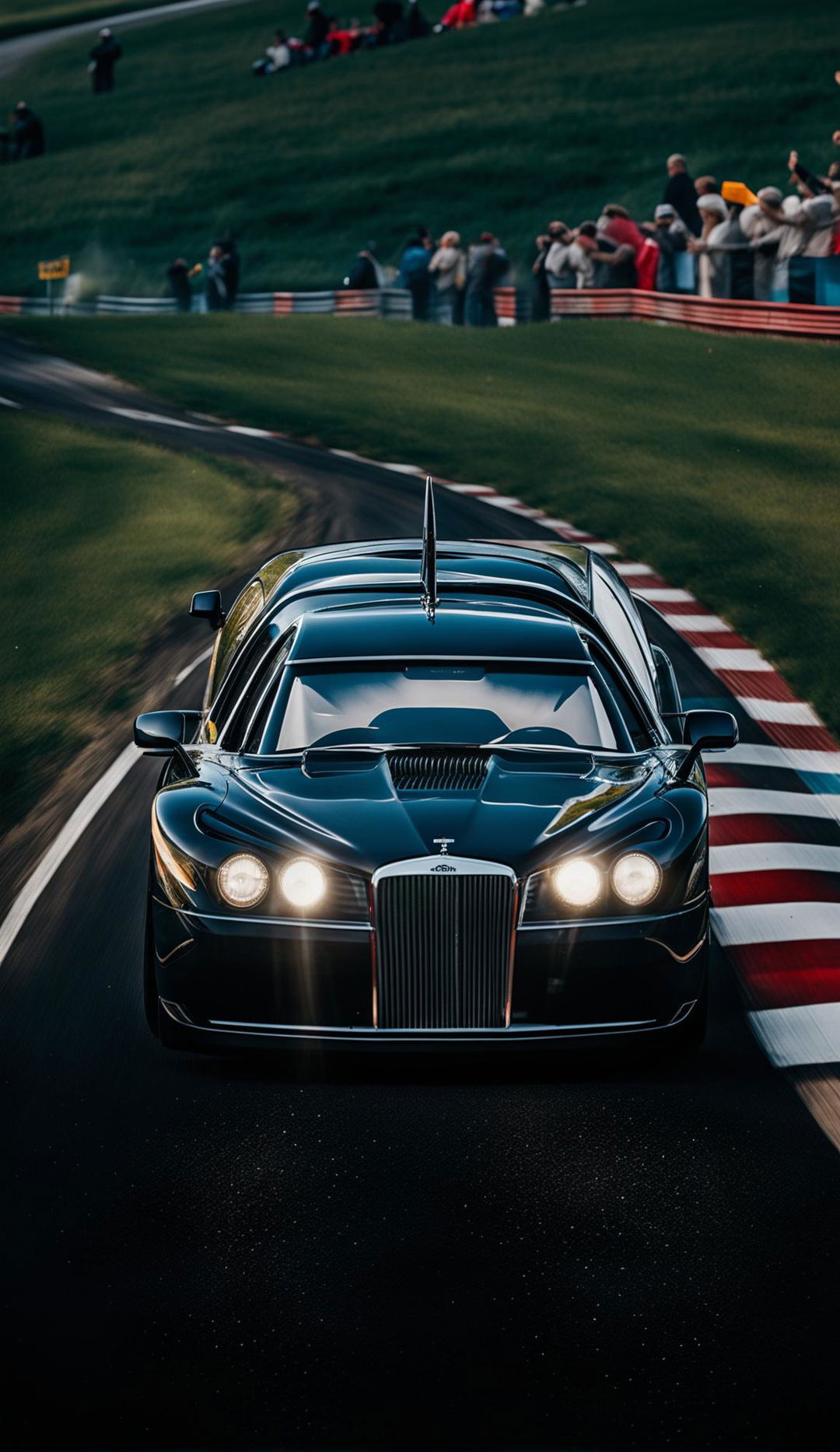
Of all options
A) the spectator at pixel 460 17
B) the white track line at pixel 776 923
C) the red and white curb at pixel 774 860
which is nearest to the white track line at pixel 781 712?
the red and white curb at pixel 774 860

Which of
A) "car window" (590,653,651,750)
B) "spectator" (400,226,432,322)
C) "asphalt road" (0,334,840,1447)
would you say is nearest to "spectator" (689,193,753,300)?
"spectator" (400,226,432,322)

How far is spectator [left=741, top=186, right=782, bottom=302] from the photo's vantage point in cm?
2742

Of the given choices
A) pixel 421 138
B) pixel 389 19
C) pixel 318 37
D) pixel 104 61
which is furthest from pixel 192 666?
pixel 104 61

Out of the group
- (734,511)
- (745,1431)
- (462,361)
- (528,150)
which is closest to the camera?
(745,1431)

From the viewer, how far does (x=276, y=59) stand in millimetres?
68625

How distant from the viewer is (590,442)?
23.5 metres

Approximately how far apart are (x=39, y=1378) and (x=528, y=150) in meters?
53.1

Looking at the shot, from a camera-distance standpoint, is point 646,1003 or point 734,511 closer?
point 646,1003

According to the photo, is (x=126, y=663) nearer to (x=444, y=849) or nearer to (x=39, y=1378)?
(x=444, y=849)

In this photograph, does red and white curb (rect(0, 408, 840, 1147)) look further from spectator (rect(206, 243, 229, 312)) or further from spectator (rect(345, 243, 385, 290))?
spectator (rect(206, 243, 229, 312))

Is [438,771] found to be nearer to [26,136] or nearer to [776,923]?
[776,923]

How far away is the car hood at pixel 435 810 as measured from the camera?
6.18 metres

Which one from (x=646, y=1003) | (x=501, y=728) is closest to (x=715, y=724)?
(x=501, y=728)

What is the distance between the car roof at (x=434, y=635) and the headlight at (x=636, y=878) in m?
1.33
